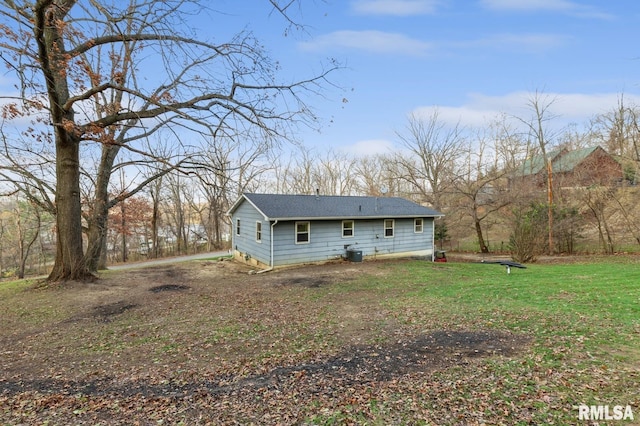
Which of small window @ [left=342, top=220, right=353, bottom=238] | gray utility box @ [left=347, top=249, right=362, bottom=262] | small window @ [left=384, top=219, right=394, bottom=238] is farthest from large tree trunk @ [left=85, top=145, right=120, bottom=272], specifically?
small window @ [left=384, top=219, right=394, bottom=238]

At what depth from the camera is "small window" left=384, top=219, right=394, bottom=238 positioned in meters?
16.2

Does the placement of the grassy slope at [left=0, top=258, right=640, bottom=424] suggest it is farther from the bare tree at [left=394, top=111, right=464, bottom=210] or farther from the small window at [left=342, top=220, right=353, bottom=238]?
the bare tree at [left=394, top=111, right=464, bottom=210]

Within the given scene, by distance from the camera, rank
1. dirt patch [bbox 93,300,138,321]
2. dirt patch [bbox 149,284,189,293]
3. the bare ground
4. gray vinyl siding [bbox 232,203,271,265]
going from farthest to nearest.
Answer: gray vinyl siding [bbox 232,203,271,265]
dirt patch [bbox 149,284,189,293]
dirt patch [bbox 93,300,138,321]
the bare ground

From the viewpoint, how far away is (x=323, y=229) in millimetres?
14422

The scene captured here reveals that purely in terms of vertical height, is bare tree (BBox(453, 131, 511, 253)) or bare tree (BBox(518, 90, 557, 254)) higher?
bare tree (BBox(518, 90, 557, 254))

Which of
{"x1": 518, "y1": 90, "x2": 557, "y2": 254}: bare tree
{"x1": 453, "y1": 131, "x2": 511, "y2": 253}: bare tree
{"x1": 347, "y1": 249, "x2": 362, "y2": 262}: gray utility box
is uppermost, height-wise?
{"x1": 518, "y1": 90, "x2": 557, "y2": 254}: bare tree

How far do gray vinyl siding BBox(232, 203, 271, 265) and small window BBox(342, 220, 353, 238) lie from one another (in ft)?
12.3

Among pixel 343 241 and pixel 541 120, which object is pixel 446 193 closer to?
pixel 541 120

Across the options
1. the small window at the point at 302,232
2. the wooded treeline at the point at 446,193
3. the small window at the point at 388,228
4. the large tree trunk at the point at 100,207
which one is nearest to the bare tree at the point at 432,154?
the wooded treeline at the point at 446,193

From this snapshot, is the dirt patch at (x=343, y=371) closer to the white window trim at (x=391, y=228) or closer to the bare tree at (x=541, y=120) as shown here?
the white window trim at (x=391, y=228)

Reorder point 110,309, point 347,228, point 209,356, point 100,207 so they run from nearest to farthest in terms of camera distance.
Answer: point 209,356 → point 110,309 → point 100,207 → point 347,228

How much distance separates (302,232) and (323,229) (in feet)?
3.56

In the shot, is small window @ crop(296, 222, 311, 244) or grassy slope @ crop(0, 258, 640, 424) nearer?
grassy slope @ crop(0, 258, 640, 424)

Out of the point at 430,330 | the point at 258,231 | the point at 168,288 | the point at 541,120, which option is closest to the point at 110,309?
the point at 168,288
